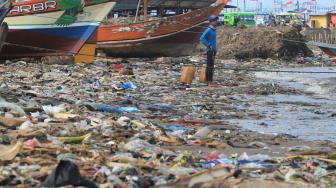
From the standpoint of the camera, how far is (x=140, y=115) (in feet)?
29.4

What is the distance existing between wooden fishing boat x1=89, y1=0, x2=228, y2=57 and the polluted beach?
0.14 ft

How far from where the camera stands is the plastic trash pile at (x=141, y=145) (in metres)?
4.38

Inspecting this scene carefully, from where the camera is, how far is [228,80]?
53.5 ft

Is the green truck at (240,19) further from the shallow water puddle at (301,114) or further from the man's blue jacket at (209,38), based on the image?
the man's blue jacket at (209,38)

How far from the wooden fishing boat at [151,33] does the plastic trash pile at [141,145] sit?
1184 centimetres

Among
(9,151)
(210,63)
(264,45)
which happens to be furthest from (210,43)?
(264,45)

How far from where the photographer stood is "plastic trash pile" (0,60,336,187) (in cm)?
438

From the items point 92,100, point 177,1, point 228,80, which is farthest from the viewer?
point 177,1

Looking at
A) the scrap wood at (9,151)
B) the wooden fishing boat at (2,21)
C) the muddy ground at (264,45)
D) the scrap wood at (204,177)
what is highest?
the wooden fishing boat at (2,21)

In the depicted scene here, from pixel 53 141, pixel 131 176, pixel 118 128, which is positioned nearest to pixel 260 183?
pixel 131 176

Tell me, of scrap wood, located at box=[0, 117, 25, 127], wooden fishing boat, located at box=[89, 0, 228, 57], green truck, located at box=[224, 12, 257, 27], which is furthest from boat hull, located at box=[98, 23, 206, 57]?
green truck, located at box=[224, 12, 257, 27]

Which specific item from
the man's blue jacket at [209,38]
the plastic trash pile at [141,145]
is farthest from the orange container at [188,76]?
the plastic trash pile at [141,145]

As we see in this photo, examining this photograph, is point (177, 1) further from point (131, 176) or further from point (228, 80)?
point (131, 176)

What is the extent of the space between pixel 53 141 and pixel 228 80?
10888 mm
